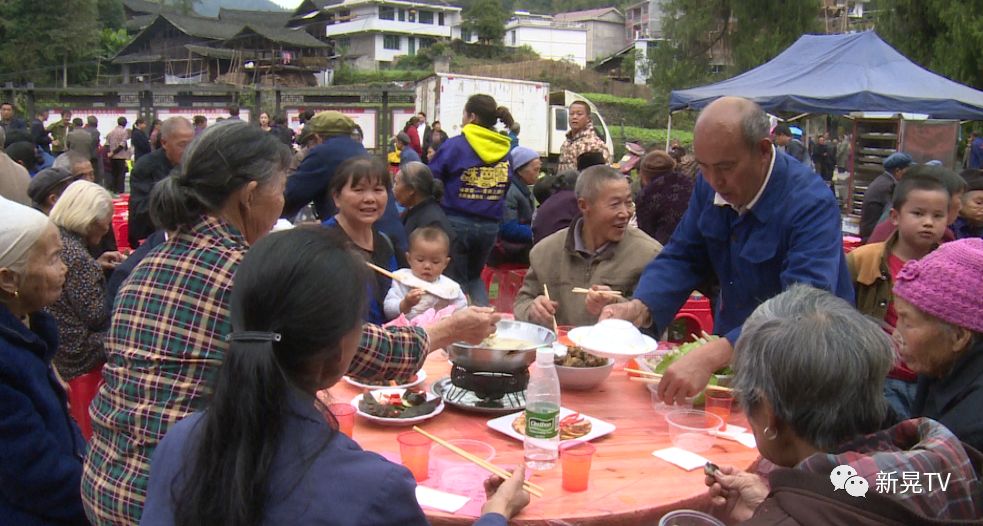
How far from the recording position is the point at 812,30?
22859 millimetres

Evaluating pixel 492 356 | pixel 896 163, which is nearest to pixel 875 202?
pixel 896 163

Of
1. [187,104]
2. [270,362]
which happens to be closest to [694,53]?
[187,104]

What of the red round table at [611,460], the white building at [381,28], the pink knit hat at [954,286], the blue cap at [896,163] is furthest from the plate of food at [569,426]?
the white building at [381,28]

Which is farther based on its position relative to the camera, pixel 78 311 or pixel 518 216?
pixel 518 216

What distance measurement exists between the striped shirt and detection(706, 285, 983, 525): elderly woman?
1.33 metres

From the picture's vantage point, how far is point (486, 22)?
56.9m

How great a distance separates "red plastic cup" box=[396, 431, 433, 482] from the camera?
83.0 inches

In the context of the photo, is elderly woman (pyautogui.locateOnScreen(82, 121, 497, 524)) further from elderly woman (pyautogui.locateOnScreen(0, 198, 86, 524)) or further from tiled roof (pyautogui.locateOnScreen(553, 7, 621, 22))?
tiled roof (pyautogui.locateOnScreen(553, 7, 621, 22))

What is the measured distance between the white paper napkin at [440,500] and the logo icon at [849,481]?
0.93 metres

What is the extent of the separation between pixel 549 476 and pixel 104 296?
281 cm

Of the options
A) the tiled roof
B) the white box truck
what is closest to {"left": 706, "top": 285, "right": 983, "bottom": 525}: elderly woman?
the white box truck

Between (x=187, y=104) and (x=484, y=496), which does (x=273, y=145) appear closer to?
(x=484, y=496)

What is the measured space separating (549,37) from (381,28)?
17.6m

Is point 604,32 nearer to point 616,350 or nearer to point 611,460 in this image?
point 616,350
